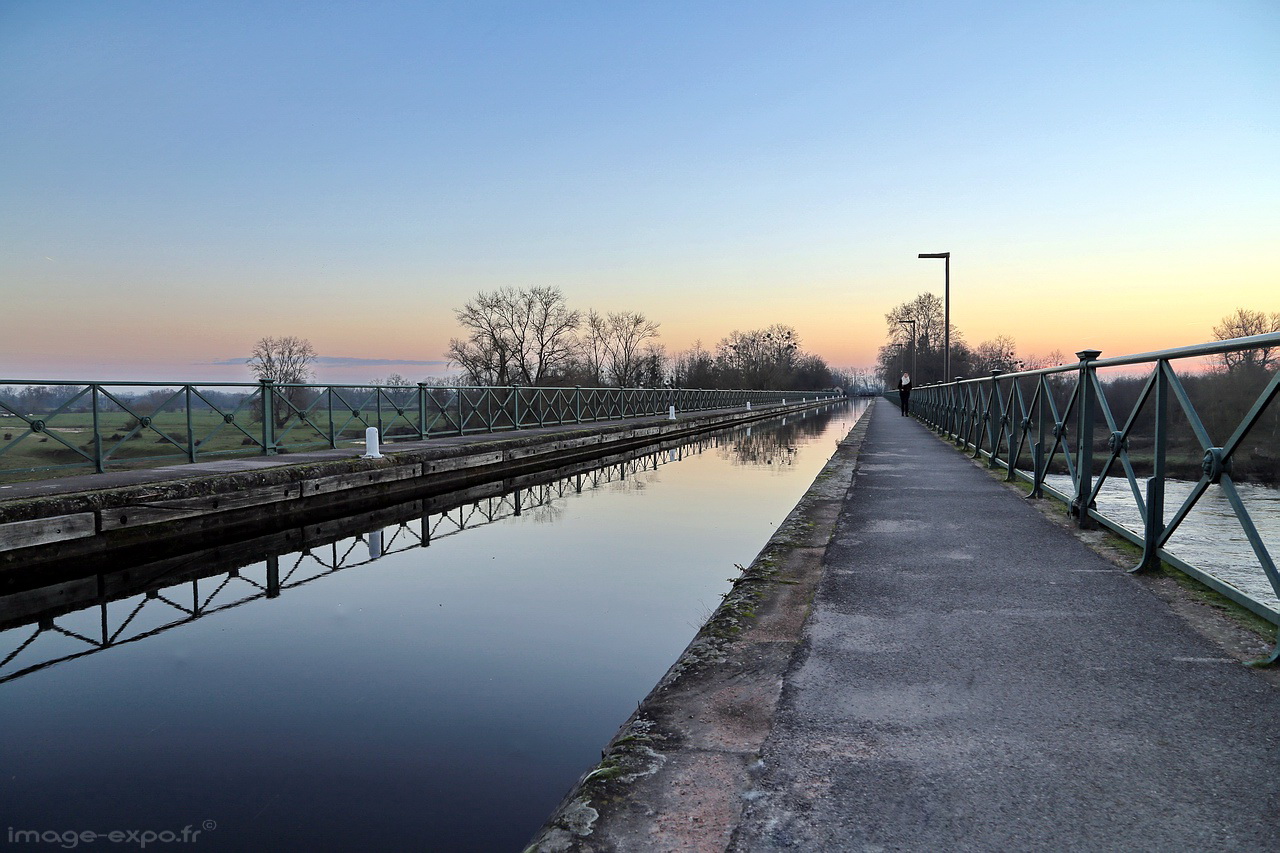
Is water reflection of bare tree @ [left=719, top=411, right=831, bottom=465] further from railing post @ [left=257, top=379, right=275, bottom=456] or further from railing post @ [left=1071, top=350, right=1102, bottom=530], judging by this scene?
railing post @ [left=1071, top=350, right=1102, bottom=530]

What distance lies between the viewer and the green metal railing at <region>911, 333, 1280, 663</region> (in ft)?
10.5

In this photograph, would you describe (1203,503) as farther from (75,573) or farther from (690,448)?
(690,448)

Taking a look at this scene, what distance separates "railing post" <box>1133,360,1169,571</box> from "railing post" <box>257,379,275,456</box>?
1145 centimetres

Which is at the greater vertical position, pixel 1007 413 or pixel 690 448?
pixel 1007 413

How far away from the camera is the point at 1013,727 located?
7.84 ft

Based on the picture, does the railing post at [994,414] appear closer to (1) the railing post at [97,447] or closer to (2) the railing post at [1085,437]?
(2) the railing post at [1085,437]

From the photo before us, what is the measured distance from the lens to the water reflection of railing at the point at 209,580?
5160 mm

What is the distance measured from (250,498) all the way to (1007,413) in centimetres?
908

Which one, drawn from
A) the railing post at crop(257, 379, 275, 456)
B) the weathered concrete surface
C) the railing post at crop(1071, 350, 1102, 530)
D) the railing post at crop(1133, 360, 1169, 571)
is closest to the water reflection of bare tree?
the railing post at crop(257, 379, 275, 456)

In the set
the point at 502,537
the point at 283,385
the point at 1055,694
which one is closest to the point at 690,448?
the point at 283,385

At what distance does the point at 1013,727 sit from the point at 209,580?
6508 millimetres

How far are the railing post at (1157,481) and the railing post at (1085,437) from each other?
→ 4.01 feet

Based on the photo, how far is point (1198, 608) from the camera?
349 cm

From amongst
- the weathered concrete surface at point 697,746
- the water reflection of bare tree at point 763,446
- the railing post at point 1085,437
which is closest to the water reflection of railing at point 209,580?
the weathered concrete surface at point 697,746
